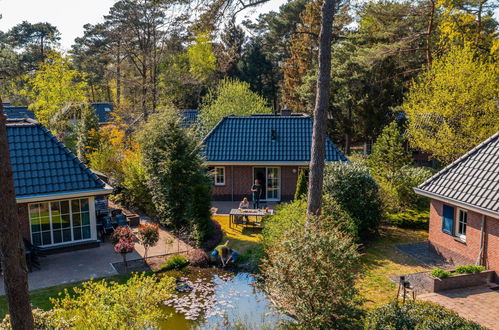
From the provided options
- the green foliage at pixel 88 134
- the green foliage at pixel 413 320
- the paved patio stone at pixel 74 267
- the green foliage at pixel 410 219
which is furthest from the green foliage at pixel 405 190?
the green foliage at pixel 88 134

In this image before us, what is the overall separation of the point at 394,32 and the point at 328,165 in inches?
635

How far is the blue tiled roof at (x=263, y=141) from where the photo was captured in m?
22.9

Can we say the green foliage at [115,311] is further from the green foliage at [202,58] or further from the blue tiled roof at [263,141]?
the green foliage at [202,58]

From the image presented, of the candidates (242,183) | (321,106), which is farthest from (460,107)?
(321,106)

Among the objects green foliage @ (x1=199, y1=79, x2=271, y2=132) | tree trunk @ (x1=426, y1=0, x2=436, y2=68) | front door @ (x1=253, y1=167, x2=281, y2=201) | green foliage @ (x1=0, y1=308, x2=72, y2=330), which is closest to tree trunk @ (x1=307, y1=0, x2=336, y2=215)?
green foliage @ (x1=0, y1=308, x2=72, y2=330)

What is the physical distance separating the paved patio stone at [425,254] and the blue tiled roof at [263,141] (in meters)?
7.16

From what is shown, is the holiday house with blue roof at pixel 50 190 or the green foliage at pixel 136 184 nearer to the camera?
the holiday house with blue roof at pixel 50 190

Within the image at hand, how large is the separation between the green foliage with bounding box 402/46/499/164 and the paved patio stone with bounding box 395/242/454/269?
7726 millimetres

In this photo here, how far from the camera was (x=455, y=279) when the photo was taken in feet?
40.5

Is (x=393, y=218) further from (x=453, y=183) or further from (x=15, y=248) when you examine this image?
(x=15, y=248)

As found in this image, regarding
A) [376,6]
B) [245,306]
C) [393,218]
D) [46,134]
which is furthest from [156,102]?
[245,306]

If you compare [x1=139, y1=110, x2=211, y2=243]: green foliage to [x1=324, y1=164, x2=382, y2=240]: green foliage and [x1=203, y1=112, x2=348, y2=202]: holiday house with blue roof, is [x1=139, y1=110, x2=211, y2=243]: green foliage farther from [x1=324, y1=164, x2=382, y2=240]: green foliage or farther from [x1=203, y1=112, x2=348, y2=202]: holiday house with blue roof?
[x1=324, y1=164, x2=382, y2=240]: green foliage

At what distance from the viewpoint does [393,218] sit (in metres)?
18.6

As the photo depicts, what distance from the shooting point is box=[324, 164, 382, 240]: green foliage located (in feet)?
54.2
